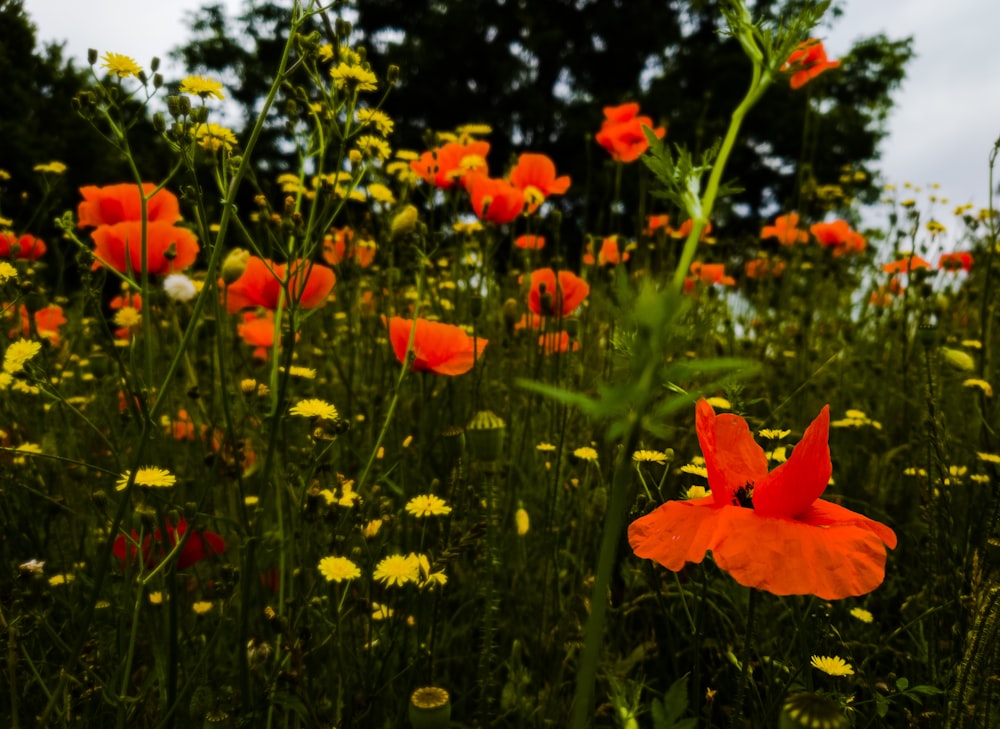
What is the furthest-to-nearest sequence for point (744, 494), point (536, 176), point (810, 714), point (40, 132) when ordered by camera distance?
1. point (40, 132)
2. point (536, 176)
3. point (744, 494)
4. point (810, 714)

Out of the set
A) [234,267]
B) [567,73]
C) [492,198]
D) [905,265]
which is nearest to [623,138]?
[492,198]

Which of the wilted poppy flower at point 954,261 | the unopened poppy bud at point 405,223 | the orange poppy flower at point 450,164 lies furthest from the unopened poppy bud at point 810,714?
the wilted poppy flower at point 954,261

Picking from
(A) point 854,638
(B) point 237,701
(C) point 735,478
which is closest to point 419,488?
(B) point 237,701

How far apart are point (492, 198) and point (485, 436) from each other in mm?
1164

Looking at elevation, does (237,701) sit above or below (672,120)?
below

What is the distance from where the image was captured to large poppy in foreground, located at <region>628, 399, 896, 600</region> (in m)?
0.61

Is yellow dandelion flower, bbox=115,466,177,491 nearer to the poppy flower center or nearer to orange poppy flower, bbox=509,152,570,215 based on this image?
the poppy flower center

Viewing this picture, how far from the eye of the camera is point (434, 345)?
1479 millimetres

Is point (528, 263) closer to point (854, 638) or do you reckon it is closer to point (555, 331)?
point (555, 331)

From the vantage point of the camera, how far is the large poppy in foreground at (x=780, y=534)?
1.99 ft

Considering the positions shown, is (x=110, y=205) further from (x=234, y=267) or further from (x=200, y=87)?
(x=200, y=87)

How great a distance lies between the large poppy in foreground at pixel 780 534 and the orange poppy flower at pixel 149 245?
3.73ft

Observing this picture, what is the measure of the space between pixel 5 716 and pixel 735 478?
1.27 meters

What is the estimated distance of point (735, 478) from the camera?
76cm
